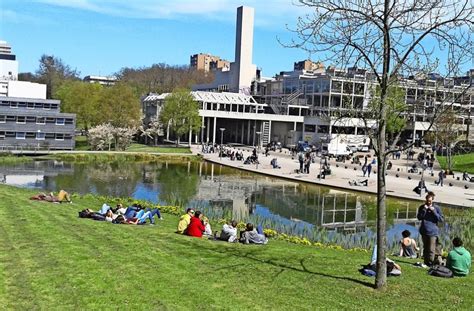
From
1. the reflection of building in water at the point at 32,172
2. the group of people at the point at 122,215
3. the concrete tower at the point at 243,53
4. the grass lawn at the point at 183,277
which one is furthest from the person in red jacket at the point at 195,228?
the concrete tower at the point at 243,53

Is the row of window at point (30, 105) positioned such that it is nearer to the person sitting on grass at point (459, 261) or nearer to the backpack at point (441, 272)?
the backpack at point (441, 272)

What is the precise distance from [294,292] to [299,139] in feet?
252

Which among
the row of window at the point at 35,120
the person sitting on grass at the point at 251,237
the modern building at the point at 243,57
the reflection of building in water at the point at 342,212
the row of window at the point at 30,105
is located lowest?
the reflection of building in water at the point at 342,212

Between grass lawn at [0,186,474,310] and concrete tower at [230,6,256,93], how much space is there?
87529 mm

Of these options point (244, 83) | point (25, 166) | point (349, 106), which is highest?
point (244, 83)

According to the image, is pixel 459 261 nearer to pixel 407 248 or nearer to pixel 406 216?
pixel 407 248

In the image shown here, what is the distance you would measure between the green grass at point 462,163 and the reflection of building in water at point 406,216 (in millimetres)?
24459

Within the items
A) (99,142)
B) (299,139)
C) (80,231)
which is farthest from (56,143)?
(80,231)

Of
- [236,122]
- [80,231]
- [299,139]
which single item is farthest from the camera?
[236,122]

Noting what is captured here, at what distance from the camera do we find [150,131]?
3022 inches

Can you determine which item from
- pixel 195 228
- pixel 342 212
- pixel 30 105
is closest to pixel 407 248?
pixel 195 228

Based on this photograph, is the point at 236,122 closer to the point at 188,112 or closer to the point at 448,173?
the point at 188,112

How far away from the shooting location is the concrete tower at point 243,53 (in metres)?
97.3

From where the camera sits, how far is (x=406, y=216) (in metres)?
26.8
